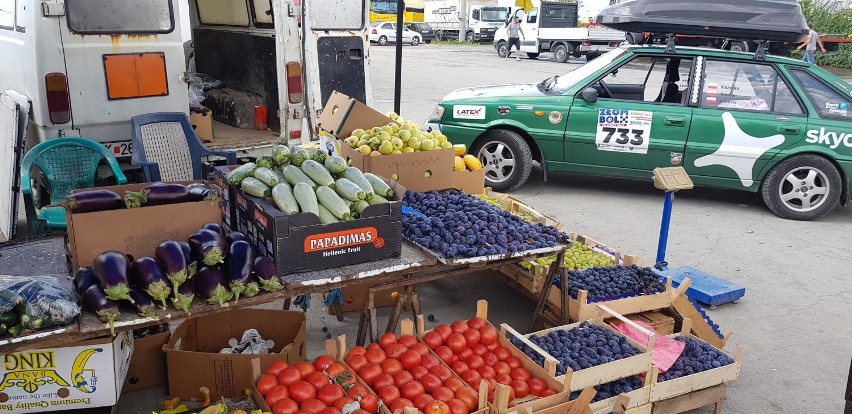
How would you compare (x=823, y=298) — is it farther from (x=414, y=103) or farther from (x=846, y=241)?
(x=414, y=103)

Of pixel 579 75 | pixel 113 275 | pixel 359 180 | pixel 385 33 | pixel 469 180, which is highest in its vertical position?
pixel 579 75

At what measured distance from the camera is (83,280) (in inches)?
123

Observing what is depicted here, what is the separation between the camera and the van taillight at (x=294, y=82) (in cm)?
637

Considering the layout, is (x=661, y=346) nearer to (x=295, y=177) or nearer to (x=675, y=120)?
(x=295, y=177)

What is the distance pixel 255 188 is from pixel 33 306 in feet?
3.81

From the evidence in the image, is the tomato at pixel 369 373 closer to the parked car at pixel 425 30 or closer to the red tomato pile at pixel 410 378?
the red tomato pile at pixel 410 378

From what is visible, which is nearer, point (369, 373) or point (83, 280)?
point (83, 280)

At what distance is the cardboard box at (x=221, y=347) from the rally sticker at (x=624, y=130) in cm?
483

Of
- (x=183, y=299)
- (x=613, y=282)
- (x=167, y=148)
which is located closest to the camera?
(x=183, y=299)

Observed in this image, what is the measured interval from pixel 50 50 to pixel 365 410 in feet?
12.8

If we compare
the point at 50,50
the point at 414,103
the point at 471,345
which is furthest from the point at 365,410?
the point at 414,103

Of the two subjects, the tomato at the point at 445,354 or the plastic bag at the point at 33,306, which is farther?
the tomato at the point at 445,354

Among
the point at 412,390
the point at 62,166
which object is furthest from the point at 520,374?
the point at 62,166

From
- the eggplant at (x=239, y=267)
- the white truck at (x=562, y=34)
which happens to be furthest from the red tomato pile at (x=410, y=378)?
the white truck at (x=562, y=34)
